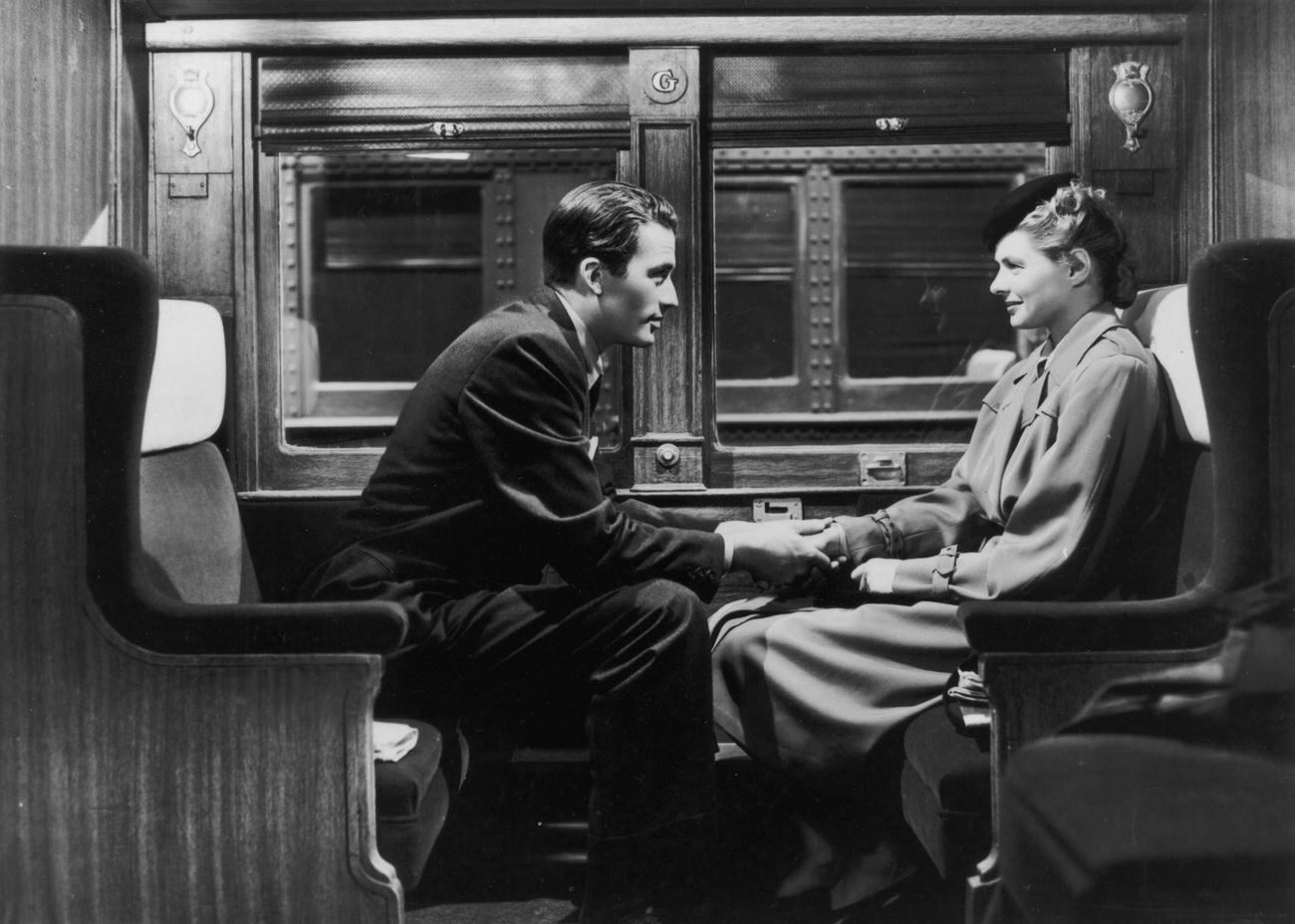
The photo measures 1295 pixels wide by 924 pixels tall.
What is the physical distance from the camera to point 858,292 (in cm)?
646

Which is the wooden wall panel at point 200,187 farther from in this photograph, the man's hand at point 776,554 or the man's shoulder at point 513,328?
the man's hand at point 776,554

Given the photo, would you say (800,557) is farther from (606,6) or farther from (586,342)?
(606,6)

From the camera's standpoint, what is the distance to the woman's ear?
7.27 feet

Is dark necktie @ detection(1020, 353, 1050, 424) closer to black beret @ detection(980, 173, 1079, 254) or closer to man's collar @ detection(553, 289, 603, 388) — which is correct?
black beret @ detection(980, 173, 1079, 254)

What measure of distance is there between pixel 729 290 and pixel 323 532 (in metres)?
4.02

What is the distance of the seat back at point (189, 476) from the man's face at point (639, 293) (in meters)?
0.85

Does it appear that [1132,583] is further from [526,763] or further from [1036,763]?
[526,763]

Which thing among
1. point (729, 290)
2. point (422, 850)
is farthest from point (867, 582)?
point (729, 290)

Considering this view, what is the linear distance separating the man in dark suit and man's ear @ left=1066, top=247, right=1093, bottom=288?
2.85 ft

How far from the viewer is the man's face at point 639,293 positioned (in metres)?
2.24

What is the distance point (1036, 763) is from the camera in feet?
5.34

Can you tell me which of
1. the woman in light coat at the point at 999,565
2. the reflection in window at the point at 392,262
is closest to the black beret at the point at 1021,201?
the woman in light coat at the point at 999,565

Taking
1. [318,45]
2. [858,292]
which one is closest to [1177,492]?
[318,45]

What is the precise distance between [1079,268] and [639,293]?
2.86 ft
